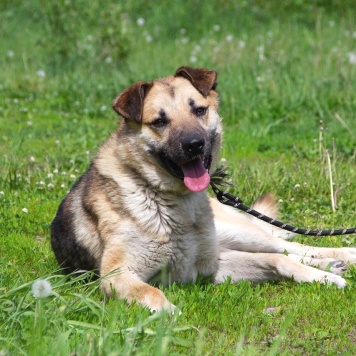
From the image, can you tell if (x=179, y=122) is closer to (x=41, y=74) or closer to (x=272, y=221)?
(x=272, y=221)

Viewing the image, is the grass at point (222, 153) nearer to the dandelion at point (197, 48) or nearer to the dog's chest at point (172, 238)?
the dandelion at point (197, 48)

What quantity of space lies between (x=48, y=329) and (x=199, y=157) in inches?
70.6

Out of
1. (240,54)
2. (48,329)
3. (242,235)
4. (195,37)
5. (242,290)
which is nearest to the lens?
(48,329)

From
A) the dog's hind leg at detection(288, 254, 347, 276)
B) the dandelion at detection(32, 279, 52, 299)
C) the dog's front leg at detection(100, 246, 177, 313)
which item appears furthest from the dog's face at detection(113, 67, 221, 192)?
the dandelion at detection(32, 279, 52, 299)

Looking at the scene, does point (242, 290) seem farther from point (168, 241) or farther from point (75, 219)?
point (75, 219)

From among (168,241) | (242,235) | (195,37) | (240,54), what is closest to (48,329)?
(168,241)

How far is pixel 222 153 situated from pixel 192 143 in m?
3.40

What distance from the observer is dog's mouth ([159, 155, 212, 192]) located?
5.23 m

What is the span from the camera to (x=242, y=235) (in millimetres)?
6098

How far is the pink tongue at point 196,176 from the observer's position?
17.2 ft

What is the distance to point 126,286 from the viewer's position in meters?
4.89

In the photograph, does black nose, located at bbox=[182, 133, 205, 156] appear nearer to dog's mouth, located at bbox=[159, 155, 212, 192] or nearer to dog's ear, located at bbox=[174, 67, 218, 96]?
dog's mouth, located at bbox=[159, 155, 212, 192]

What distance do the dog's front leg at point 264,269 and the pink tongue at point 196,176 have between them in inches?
27.9

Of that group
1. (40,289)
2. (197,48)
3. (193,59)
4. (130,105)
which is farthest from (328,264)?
(197,48)
